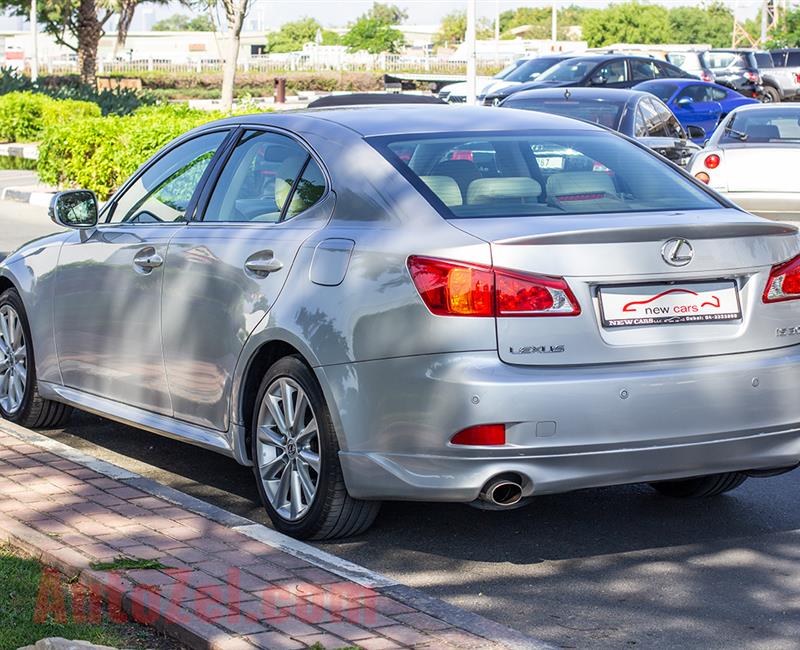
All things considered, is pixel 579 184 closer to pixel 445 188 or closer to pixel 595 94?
pixel 445 188

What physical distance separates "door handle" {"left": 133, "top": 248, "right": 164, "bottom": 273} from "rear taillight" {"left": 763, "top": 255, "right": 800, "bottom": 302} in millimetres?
2557

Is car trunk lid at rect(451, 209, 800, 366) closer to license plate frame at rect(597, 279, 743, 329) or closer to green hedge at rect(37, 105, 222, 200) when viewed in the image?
license plate frame at rect(597, 279, 743, 329)

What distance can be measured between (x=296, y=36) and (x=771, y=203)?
14799 cm

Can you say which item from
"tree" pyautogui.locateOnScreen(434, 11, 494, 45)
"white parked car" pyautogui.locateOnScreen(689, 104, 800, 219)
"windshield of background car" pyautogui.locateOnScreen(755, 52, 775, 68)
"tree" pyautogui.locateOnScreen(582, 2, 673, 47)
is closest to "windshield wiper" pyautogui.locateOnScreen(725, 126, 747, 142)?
"white parked car" pyautogui.locateOnScreen(689, 104, 800, 219)

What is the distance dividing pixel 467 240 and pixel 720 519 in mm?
1817

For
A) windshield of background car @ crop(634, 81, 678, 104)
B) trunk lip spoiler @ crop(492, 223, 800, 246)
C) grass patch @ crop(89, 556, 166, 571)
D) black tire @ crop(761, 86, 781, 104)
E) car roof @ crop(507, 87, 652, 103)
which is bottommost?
grass patch @ crop(89, 556, 166, 571)

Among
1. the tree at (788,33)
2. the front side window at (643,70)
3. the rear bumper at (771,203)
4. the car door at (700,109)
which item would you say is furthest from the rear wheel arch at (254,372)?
the tree at (788,33)

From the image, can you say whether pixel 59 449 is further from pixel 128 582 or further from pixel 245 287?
pixel 128 582

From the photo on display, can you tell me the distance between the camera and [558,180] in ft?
18.5

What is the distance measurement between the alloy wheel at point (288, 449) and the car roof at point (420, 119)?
1085 millimetres

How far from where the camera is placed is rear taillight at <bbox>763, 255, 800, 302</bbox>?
5.28 meters

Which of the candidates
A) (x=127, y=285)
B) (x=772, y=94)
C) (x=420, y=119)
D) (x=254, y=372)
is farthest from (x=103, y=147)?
(x=772, y=94)

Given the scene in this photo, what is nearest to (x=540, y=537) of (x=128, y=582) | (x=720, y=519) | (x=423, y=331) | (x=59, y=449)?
(x=720, y=519)

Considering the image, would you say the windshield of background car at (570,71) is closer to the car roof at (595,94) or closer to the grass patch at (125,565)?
the car roof at (595,94)
